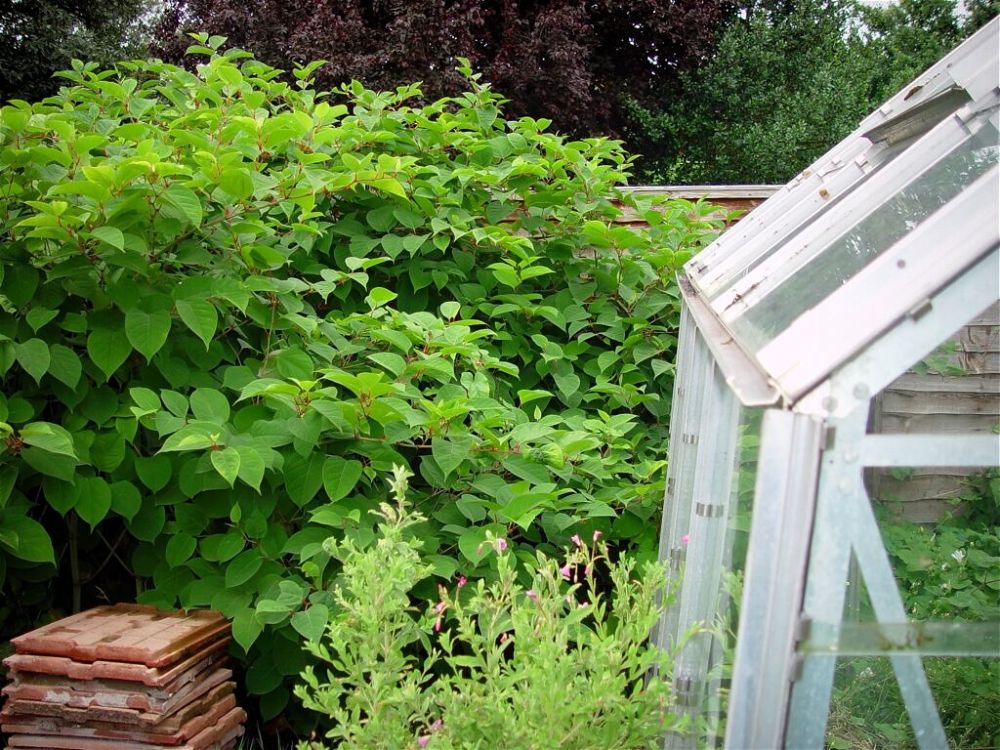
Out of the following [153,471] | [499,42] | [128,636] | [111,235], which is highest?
[499,42]

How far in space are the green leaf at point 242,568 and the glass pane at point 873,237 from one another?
5.09ft

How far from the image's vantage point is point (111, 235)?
2.44 m

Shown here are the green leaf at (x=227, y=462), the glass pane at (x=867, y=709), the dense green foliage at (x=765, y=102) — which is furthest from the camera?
the dense green foliage at (x=765, y=102)

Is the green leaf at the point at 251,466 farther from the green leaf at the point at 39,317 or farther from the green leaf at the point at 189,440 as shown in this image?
the green leaf at the point at 39,317

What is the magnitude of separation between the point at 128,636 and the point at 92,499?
47 cm

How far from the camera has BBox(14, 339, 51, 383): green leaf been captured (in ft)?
8.36

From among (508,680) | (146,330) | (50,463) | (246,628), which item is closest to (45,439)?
(50,463)

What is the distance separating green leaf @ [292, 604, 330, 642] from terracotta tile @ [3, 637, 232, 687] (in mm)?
297

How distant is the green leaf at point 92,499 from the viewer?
2576mm

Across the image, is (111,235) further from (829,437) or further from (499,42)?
(499,42)

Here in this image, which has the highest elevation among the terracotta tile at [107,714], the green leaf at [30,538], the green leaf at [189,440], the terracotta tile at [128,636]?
the green leaf at [189,440]

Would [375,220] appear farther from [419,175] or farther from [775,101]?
[775,101]

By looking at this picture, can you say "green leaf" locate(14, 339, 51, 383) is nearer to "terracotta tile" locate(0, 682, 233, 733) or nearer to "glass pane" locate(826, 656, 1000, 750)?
"terracotta tile" locate(0, 682, 233, 733)

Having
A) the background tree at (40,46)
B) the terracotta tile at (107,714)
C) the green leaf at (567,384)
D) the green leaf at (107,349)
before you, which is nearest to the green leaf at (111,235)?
the green leaf at (107,349)
